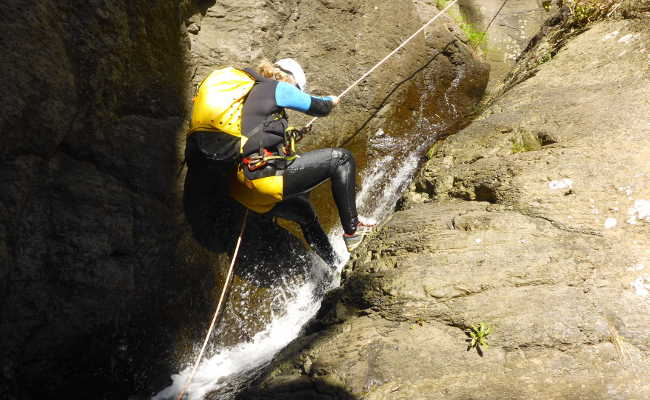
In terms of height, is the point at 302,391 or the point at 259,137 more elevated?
the point at 259,137

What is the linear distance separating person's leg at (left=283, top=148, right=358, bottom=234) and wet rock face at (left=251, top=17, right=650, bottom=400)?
53 centimetres

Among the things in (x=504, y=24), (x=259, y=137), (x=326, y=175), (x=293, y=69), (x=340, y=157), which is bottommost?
(x=326, y=175)

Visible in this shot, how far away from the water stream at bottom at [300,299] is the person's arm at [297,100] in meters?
1.93

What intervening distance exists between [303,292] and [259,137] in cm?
220

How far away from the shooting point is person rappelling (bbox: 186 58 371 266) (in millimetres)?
3393

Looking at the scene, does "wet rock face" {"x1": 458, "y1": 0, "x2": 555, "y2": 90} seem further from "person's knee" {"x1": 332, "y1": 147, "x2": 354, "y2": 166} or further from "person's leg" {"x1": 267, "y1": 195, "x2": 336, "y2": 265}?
"person's leg" {"x1": 267, "y1": 195, "x2": 336, "y2": 265}

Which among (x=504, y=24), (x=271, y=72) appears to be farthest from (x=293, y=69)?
(x=504, y=24)

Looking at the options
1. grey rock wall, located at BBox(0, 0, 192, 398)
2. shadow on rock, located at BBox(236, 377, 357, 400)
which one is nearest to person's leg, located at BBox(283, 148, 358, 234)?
grey rock wall, located at BBox(0, 0, 192, 398)

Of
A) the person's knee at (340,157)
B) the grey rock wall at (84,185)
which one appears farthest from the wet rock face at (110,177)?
the person's knee at (340,157)

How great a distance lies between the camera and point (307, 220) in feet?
14.7

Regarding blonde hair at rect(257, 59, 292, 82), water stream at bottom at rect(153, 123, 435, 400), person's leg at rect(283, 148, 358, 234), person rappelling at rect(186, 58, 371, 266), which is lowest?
water stream at bottom at rect(153, 123, 435, 400)

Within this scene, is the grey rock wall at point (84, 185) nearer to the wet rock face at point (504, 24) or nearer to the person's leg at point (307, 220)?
the person's leg at point (307, 220)

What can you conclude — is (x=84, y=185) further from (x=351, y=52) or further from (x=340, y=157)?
(x=351, y=52)

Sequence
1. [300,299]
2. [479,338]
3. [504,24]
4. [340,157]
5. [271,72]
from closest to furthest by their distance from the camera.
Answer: [479,338] < [271,72] < [340,157] < [300,299] < [504,24]
